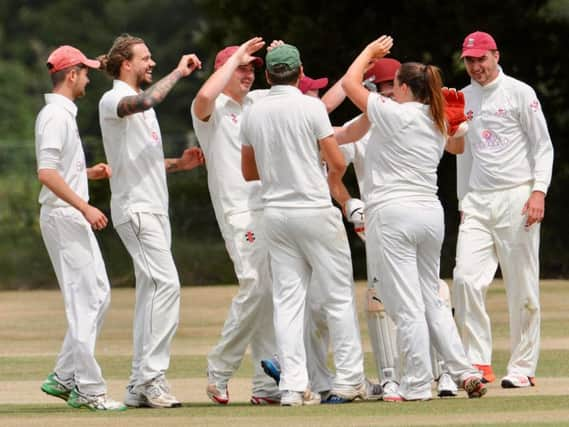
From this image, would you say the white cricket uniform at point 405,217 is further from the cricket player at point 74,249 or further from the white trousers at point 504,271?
the cricket player at point 74,249

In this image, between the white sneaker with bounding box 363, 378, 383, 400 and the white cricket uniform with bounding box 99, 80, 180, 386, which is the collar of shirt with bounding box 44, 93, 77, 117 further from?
the white sneaker with bounding box 363, 378, 383, 400

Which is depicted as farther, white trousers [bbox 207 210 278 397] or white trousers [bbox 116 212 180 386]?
white trousers [bbox 207 210 278 397]

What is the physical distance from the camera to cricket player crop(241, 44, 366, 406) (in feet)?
34.3

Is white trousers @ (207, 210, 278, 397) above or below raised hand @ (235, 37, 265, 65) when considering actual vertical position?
below

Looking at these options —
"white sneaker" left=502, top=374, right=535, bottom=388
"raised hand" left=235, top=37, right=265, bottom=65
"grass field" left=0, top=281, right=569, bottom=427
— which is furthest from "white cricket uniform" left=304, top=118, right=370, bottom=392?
"white sneaker" left=502, top=374, right=535, bottom=388

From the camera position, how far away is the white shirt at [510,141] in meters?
11.9

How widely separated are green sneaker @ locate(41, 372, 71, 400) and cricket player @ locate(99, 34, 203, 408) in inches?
14.4

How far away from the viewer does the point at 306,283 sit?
422 inches

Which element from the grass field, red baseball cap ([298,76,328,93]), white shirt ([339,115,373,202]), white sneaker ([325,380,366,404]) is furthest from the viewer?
white shirt ([339,115,373,202])

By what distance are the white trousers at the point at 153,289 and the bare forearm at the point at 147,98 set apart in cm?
64

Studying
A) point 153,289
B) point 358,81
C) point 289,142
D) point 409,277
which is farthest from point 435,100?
point 153,289

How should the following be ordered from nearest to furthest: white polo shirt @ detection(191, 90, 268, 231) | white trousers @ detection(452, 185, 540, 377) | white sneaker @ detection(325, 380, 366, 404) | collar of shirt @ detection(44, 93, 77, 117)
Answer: white sneaker @ detection(325, 380, 366, 404) < collar of shirt @ detection(44, 93, 77, 117) < white polo shirt @ detection(191, 90, 268, 231) < white trousers @ detection(452, 185, 540, 377)

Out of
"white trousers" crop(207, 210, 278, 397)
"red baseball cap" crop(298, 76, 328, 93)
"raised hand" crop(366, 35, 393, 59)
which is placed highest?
"raised hand" crop(366, 35, 393, 59)

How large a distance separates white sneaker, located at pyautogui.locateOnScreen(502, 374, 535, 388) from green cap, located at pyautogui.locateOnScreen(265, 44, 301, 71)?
2.58 metres
